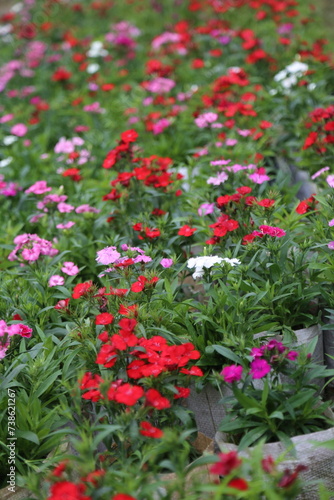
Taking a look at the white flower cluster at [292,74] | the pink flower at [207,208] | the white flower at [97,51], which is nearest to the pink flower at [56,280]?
the pink flower at [207,208]

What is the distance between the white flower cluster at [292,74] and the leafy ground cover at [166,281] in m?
0.02

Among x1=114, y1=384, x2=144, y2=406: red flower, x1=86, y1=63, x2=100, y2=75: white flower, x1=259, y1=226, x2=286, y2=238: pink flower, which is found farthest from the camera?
x1=86, y1=63, x2=100, y2=75: white flower

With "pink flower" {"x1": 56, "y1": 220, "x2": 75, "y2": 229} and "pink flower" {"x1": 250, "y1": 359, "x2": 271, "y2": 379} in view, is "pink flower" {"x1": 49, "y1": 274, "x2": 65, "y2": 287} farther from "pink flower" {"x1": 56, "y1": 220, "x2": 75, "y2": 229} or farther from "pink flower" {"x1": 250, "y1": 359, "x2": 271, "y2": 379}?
"pink flower" {"x1": 250, "y1": 359, "x2": 271, "y2": 379}

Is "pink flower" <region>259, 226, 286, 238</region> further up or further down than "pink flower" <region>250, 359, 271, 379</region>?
further up

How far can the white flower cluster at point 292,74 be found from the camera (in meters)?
4.48

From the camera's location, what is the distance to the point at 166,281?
2.60 metres

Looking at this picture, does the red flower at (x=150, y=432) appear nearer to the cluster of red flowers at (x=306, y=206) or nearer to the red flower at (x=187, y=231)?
the red flower at (x=187, y=231)

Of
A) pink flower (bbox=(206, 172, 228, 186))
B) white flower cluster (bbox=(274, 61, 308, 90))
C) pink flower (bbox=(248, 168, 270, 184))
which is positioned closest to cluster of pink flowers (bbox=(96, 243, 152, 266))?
pink flower (bbox=(206, 172, 228, 186))

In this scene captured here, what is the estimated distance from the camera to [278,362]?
6.52 feet

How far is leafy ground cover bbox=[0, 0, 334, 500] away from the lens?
1.92 m

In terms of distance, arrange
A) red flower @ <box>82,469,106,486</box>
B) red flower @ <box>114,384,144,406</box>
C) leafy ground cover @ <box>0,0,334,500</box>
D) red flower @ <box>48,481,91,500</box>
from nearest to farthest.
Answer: red flower @ <box>48,481,91,500</box>
red flower @ <box>82,469,106,486</box>
red flower @ <box>114,384,144,406</box>
leafy ground cover @ <box>0,0,334,500</box>

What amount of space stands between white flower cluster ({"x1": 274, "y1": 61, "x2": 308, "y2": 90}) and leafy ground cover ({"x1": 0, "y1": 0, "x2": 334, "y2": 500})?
0.06 feet

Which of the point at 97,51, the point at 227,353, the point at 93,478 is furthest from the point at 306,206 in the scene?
the point at 97,51

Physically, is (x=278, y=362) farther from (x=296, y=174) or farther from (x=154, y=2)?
(x=154, y=2)
